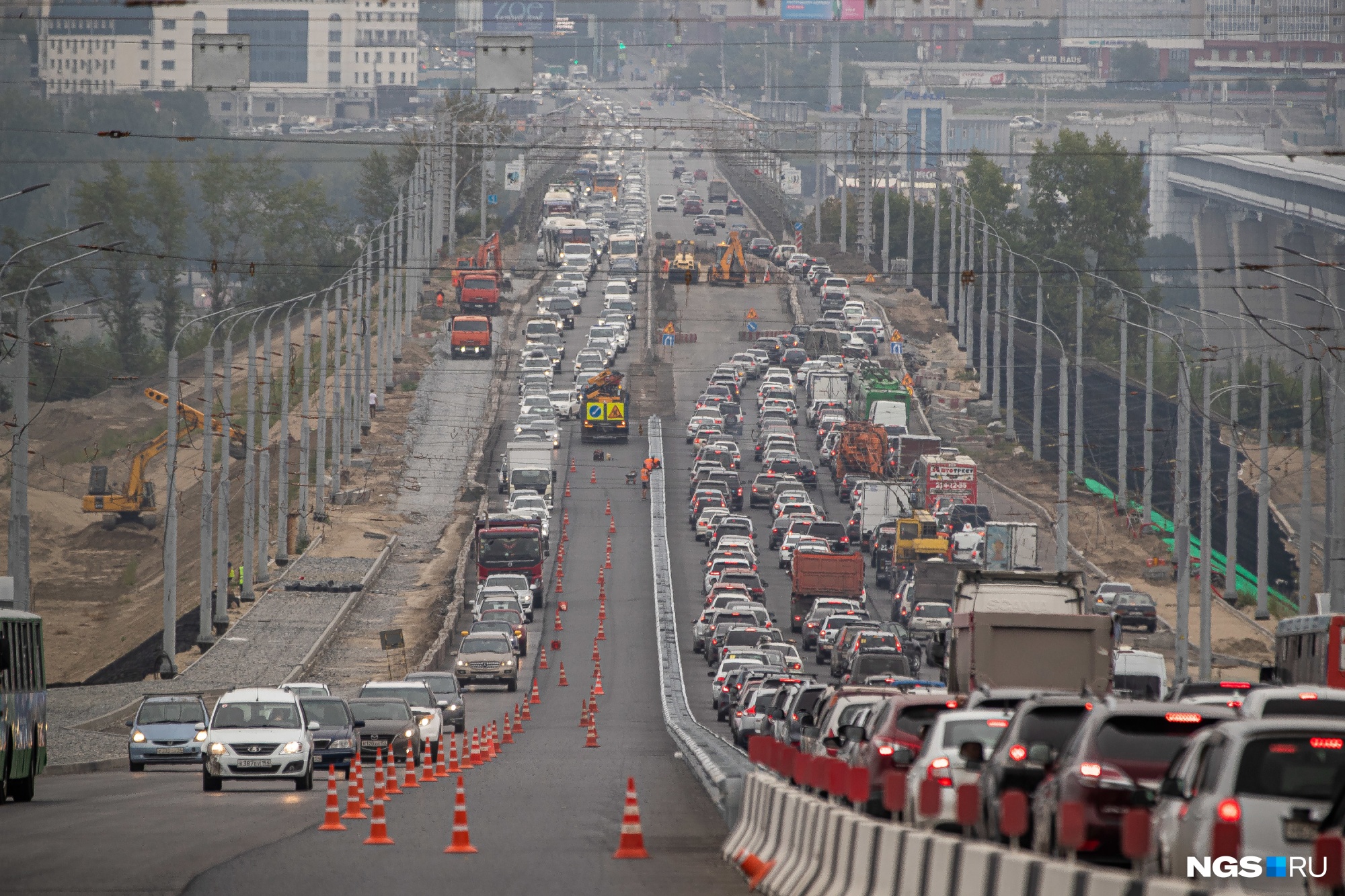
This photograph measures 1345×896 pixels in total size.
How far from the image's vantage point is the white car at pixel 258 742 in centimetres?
2783

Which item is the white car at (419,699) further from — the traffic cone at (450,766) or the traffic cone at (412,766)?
the traffic cone at (450,766)

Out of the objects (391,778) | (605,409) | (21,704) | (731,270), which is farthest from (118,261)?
(21,704)

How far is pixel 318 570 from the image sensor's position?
70.9 m

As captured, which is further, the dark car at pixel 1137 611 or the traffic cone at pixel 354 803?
the dark car at pixel 1137 611

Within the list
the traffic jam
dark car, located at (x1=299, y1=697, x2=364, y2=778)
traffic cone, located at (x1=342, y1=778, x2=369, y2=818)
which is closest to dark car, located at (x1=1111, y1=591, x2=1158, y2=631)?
the traffic jam

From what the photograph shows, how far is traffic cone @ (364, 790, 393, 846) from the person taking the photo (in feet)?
62.6

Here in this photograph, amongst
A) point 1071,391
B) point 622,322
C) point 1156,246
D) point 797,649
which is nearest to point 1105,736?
point 797,649

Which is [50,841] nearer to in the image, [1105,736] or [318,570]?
[1105,736]

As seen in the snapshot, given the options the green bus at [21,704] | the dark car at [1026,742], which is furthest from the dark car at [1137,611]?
the dark car at [1026,742]

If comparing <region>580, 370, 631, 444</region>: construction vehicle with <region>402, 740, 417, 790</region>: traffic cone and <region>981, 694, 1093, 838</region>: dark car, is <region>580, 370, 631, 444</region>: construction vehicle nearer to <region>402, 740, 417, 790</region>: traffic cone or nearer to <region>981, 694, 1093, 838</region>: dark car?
<region>402, 740, 417, 790</region>: traffic cone

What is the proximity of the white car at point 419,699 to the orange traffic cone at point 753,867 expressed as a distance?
52.9 ft

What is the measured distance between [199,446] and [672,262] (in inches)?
1551

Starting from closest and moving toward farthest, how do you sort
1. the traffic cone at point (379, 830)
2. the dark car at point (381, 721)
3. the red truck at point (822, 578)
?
the traffic cone at point (379, 830)
the dark car at point (381, 721)
the red truck at point (822, 578)

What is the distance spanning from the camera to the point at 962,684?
2930 cm
